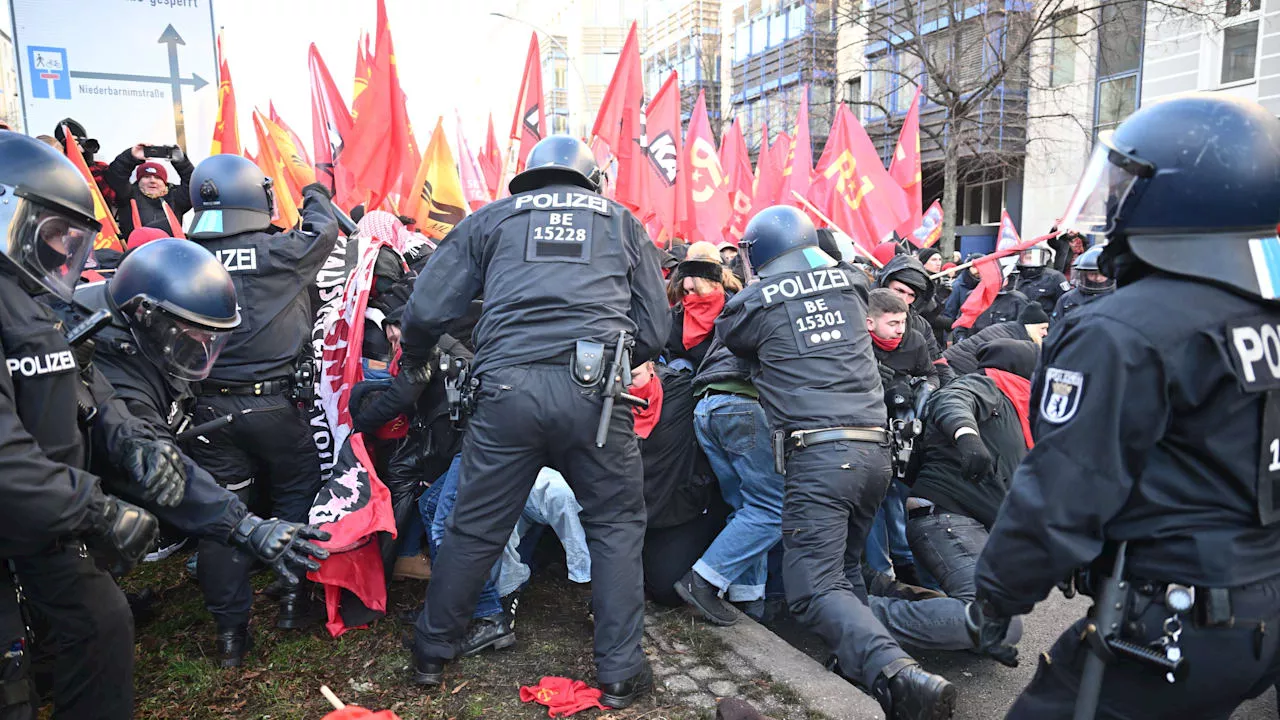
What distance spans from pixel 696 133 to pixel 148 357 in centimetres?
766

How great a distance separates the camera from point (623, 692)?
11.1 feet

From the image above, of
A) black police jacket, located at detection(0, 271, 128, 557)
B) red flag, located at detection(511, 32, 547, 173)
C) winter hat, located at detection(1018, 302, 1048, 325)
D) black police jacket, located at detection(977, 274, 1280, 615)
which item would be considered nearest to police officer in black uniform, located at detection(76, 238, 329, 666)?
black police jacket, located at detection(0, 271, 128, 557)

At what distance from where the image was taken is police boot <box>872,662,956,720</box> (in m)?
2.96

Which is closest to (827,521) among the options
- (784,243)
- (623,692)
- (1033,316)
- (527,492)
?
(623,692)

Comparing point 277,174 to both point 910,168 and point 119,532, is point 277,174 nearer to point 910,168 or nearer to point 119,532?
point 119,532

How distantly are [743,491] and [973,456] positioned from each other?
1154 millimetres

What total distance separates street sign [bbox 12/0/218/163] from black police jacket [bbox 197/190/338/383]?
15.2 ft

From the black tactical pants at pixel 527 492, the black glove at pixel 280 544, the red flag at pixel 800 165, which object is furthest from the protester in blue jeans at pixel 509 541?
the red flag at pixel 800 165

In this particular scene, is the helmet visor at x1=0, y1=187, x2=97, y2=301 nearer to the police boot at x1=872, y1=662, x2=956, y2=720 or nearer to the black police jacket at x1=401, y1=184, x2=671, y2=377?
the black police jacket at x1=401, y1=184, x2=671, y2=377

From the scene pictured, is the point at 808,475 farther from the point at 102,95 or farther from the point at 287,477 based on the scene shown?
the point at 102,95

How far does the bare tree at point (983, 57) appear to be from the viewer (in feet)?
58.3

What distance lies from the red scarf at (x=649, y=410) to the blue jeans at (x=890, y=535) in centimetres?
126

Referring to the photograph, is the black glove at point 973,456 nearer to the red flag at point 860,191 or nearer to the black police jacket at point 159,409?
the black police jacket at point 159,409

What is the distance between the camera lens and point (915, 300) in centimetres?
594
